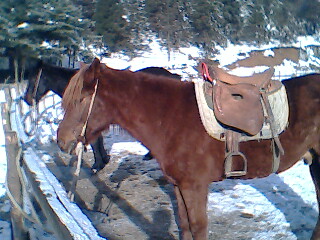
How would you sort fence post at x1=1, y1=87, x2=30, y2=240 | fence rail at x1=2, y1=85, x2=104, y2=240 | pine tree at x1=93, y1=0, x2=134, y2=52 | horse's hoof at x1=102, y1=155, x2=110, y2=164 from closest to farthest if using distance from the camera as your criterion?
fence rail at x1=2, y1=85, x2=104, y2=240, fence post at x1=1, y1=87, x2=30, y2=240, horse's hoof at x1=102, y1=155, x2=110, y2=164, pine tree at x1=93, y1=0, x2=134, y2=52

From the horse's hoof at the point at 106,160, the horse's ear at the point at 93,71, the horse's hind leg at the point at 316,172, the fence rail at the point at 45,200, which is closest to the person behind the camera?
the fence rail at the point at 45,200

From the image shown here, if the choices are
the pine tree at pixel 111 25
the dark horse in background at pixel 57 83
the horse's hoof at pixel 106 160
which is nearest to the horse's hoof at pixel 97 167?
the dark horse in background at pixel 57 83

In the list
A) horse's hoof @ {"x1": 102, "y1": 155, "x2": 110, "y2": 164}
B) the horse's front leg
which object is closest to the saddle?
the horse's front leg

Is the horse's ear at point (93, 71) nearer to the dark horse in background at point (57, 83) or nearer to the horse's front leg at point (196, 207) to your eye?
the horse's front leg at point (196, 207)

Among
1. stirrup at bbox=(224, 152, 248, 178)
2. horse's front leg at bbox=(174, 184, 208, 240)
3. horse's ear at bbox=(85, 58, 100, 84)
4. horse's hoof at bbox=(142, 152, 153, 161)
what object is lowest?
horse's hoof at bbox=(142, 152, 153, 161)

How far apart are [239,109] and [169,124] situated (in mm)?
509

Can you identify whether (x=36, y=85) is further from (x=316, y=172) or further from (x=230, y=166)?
(x=316, y=172)

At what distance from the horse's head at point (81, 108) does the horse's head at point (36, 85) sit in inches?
137

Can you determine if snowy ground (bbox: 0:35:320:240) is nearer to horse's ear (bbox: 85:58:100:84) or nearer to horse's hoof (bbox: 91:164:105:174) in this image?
horse's hoof (bbox: 91:164:105:174)

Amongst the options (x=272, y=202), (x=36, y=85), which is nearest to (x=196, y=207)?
(x=272, y=202)

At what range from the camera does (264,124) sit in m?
2.64

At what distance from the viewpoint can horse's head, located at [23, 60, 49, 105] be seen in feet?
19.0

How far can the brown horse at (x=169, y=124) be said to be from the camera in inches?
98.8

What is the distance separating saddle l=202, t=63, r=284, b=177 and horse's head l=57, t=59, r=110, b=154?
2.63 feet
